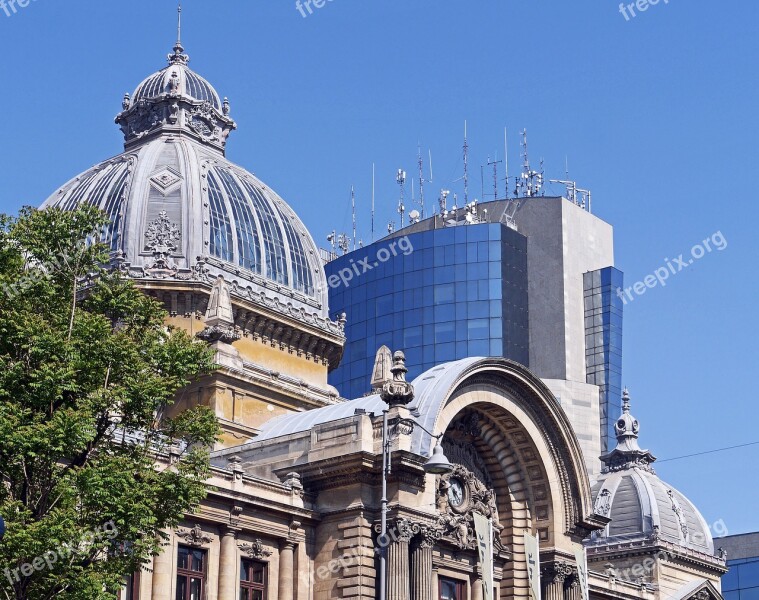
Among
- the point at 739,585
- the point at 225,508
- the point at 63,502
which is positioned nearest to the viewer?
the point at 63,502

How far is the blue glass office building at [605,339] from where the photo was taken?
516ft

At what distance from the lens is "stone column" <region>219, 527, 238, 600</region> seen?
191ft

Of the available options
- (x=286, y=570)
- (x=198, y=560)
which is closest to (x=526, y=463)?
(x=286, y=570)

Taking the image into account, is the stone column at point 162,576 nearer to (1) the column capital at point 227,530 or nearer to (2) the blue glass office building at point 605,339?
(1) the column capital at point 227,530

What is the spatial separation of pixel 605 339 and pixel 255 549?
339ft

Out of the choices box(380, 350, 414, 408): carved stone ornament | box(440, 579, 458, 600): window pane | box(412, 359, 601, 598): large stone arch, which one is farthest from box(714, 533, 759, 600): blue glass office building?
box(380, 350, 414, 408): carved stone ornament

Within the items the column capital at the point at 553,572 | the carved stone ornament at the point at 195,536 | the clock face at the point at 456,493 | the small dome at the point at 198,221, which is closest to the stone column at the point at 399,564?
the clock face at the point at 456,493

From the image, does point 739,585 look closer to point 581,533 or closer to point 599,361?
point 599,361

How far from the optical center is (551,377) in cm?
15688

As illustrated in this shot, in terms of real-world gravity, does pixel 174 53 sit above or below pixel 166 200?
above

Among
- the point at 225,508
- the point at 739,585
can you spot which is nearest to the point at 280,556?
the point at 225,508

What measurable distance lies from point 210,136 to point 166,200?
9.06m

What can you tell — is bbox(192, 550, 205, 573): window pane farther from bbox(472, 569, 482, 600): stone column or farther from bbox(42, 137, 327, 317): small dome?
bbox(42, 137, 327, 317): small dome

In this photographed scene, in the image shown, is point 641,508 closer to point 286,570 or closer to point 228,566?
point 286,570
